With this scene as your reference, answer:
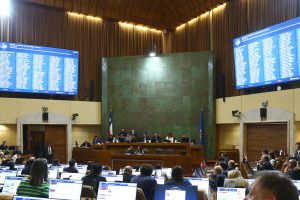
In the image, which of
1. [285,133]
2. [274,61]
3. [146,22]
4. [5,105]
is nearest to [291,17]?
[274,61]

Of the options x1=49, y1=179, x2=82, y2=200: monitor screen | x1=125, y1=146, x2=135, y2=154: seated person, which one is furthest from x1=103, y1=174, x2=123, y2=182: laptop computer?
x1=125, y1=146, x2=135, y2=154: seated person

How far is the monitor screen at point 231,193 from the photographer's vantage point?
4812mm

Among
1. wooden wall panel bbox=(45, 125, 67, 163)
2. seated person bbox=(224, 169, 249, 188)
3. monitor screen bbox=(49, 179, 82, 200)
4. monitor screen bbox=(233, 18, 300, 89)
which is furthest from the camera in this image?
wooden wall panel bbox=(45, 125, 67, 163)

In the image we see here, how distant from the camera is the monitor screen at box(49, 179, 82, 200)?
5273mm

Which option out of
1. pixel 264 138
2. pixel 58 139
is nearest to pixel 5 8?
pixel 58 139

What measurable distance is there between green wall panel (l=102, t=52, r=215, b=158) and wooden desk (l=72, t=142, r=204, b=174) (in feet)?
10.3

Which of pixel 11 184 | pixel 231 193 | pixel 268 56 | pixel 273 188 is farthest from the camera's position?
pixel 268 56

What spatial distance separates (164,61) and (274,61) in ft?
20.5

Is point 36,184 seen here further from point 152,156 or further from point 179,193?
point 152,156

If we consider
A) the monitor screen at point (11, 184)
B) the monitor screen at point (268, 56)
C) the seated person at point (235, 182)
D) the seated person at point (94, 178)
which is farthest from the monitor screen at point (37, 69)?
the seated person at point (235, 182)

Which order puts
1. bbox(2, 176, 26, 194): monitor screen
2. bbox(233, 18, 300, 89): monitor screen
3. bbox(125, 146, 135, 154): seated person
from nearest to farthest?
bbox(2, 176, 26, 194): monitor screen → bbox(233, 18, 300, 89): monitor screen → bbox(125, 146, 135, 154): seated person

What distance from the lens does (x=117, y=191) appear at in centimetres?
506

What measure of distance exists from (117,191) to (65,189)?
760 mm

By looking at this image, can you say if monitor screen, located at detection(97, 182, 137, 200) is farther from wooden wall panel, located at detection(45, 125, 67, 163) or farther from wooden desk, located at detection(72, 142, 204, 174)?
wooden wall panel, located at detection(45, 125, 67, 163)
